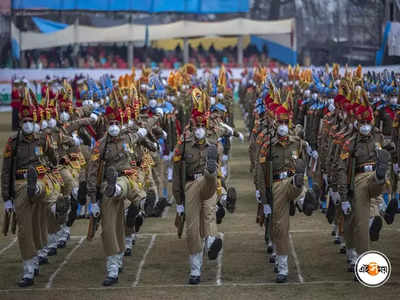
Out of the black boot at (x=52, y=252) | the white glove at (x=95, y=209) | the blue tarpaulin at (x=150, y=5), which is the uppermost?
→ the blue tarpaulin at (x=150, y=5)

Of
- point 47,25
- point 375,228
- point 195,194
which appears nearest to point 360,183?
point 375,228

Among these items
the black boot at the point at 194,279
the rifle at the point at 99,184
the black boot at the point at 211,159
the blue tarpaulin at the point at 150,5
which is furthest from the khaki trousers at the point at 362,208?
the blue tarpaulin at the point at 150,5

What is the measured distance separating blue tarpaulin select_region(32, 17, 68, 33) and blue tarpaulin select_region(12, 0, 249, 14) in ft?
4.10

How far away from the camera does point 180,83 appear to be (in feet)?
87.3

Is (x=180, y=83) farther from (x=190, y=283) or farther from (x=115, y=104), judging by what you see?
(x=190, y=283)

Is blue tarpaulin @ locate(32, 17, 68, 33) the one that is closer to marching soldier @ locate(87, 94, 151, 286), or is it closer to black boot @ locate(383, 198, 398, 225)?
marching soldier @ locate(87, 94, 151, 286)

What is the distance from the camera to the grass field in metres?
12.5

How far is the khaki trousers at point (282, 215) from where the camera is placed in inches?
509

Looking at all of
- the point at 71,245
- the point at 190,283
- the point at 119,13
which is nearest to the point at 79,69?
the point at 119,13

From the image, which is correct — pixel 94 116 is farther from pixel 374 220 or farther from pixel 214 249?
pixel 374 220

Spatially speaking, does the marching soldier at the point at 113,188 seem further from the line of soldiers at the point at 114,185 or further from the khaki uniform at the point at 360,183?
the khaki uniform at the point at 360,183

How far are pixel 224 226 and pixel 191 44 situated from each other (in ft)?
154

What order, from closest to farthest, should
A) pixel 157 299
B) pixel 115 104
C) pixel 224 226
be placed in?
1. pixel 157 299
2. pixel 115 104
3. pixel 224 226

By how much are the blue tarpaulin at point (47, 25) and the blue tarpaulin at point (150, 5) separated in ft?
4.10
